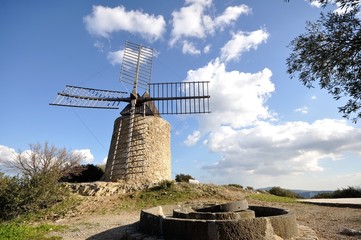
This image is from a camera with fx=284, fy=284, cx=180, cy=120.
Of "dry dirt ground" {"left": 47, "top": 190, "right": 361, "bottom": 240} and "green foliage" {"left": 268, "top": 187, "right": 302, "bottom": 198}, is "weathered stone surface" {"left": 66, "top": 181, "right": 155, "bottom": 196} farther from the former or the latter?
"green foliage" {"left": 268, "top": 187, "right": 302, "bottom": 198}

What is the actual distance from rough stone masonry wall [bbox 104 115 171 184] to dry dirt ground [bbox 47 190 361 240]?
143 inches

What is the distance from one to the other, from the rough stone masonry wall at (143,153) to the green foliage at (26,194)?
5047mm

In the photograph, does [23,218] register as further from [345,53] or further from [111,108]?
[345,53]

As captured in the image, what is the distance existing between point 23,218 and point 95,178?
35.4ft

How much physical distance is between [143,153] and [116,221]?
7979 millimetres

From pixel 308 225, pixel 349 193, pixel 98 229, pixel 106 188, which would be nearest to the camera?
pixel 308 225

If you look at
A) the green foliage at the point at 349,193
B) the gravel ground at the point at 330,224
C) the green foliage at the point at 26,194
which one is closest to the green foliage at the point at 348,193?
the green foliage at the point at 349,193

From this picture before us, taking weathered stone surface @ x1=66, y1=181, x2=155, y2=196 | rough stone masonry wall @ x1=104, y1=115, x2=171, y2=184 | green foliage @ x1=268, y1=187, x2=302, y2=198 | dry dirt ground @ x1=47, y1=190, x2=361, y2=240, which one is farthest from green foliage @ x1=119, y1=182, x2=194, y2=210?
green foliage @ x1=268, y1=187, x2=302, y2=198

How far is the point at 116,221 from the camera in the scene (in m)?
10.9

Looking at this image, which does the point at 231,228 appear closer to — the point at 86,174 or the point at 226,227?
the point at 226,227

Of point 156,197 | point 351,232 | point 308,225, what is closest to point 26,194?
point 156,197

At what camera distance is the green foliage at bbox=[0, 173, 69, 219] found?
12438mm

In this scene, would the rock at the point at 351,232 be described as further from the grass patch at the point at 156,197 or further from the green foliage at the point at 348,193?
the green foliage at the point at 348,193

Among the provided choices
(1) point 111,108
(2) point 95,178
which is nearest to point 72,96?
(1) point 111,108
